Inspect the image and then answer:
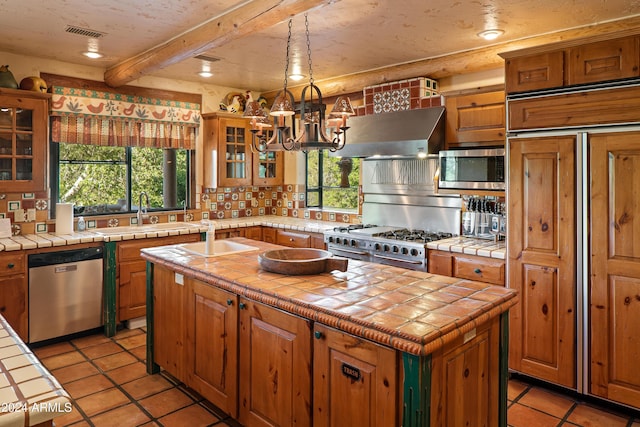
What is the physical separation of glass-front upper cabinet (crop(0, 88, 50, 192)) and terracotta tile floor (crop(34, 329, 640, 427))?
1.53 metres

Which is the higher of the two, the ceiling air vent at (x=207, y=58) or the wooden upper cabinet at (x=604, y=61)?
the ceiling air vent at (x=207, y=58)

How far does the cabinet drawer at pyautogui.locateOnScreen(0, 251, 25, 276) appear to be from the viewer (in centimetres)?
365

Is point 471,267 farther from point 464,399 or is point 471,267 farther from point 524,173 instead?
point 464,399

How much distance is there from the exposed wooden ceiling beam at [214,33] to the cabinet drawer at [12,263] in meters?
1.89

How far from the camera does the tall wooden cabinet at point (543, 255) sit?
302 centimetres

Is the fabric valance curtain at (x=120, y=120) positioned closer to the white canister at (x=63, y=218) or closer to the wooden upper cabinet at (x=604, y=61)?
the white canister at (x=63, y=218)

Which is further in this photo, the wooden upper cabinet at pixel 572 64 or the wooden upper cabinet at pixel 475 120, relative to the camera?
the wooden upper cabinet at pixel 475 120

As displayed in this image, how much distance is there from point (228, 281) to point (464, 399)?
51.7 inches

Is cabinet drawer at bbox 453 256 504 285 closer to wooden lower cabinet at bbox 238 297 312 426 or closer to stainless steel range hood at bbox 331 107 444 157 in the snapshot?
stainless steel range hood at bbox 331 107 444 157

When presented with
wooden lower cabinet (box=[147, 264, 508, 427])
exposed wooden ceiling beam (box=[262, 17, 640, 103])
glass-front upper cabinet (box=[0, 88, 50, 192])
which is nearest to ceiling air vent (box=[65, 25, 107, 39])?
glass-front upper cabinet (box=[0, 88, 50, 192])

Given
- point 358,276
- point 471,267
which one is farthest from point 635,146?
point 358,276

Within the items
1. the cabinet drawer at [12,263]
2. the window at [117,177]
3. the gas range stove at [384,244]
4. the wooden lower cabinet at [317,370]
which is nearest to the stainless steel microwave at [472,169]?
the gas range stove at [384,244]

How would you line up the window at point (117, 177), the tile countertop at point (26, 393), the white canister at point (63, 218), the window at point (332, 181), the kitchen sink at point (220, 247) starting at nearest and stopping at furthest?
1. the tile countertop at point (26, 393)
2. the kitchen sink at point (220, 247)
3. the white canister at point (63, 218)
4. the window at point (117, 177)
5. the window at point (332, 181)

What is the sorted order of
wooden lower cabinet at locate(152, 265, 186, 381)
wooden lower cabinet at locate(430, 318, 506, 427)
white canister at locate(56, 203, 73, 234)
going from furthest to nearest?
white canister at locate(56, 203, 73, 234), wooden lower cabinet at locate(152, 265, 186, 381), wooden lower cabinet at locate(430, 318, 506, 427)
